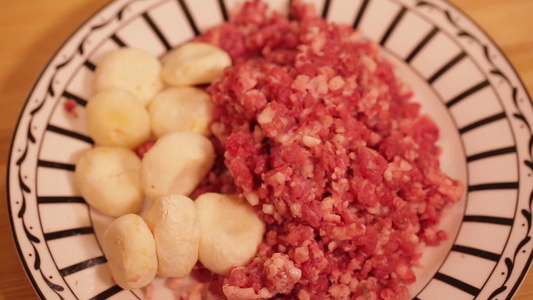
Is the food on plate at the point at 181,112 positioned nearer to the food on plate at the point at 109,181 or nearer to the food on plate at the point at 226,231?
the food on plate at the point at 109,181

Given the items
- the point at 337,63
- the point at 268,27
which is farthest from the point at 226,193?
the point at 268,27

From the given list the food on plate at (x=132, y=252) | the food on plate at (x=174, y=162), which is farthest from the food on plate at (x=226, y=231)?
the food on plate at (x=132, y=252)

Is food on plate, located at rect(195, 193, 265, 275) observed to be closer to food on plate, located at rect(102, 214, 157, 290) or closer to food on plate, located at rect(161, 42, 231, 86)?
food on plate, located at rect(102, 214, 157, 290)

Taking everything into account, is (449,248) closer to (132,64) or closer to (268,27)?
(268,27)

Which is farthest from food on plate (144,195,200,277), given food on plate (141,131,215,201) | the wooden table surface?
the wooden table surface

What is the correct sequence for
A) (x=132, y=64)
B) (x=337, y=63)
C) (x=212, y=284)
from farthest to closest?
(x=132, y=64) → (x=337, y=63) → (x=212, y=284)

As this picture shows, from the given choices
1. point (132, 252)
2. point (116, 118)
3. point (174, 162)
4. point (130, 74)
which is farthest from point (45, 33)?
point (132, 252)
